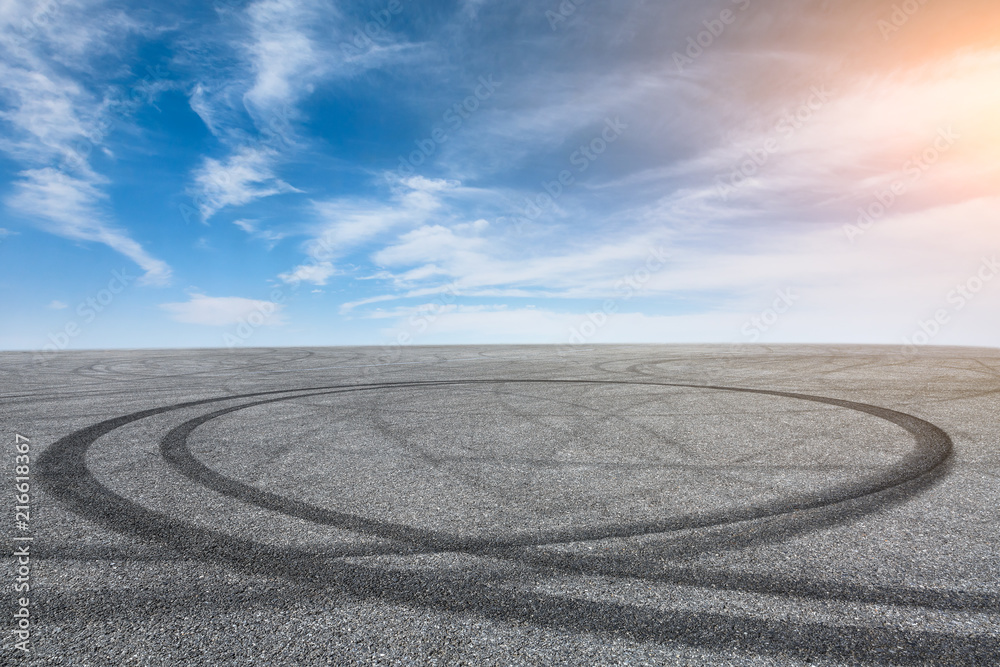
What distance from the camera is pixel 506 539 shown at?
4086mm

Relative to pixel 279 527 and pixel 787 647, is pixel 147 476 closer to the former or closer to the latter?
pixel 279 527

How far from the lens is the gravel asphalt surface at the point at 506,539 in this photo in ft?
9.36

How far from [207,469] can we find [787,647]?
5.74 m

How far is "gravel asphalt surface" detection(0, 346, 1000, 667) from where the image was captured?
9.36ft

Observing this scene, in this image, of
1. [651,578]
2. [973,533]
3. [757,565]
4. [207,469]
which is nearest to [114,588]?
[207,469]
